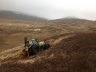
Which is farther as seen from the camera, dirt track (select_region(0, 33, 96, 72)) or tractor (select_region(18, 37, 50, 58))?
tractor (select_region(18, 37, 50, 58))

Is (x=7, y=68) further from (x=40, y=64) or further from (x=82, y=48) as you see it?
(x=82, y=48)

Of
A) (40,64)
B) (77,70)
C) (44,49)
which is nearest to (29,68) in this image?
(40,64)

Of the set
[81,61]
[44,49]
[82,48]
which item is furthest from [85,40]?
[81,61]

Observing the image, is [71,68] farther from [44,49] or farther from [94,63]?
[44,49]

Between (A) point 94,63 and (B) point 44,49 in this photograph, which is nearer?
(A) point 94,63

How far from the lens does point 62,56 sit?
90.9ft

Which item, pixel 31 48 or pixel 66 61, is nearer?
pixel 66 61

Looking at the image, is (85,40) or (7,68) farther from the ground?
(85,40)

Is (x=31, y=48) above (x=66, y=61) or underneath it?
above

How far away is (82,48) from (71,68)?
684 centimetres

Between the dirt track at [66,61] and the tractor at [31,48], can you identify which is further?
the tractor at [31,48]

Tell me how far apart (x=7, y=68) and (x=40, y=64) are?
3848mm

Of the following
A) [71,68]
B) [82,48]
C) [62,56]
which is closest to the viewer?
[71,68]

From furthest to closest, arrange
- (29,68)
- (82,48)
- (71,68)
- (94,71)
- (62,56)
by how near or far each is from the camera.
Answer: (82,48) < (62,56) < (29,68) < (71,68) < (94,71)
